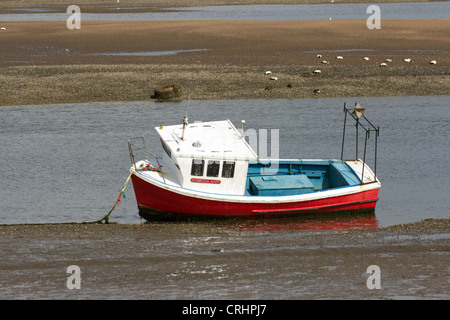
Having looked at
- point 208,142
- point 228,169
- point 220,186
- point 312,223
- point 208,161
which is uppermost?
point 208,142

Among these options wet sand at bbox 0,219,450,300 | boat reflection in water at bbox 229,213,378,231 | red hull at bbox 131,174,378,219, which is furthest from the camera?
red hull at bbox 131,174,378,219

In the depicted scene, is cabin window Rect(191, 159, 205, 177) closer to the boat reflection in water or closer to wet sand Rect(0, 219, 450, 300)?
wet sand Rect(0, 219, 450, 300)

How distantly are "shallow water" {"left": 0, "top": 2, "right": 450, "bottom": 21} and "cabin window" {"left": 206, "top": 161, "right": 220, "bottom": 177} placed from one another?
194 ft

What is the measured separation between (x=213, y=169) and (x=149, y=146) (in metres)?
10.5

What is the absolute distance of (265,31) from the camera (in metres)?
67.0

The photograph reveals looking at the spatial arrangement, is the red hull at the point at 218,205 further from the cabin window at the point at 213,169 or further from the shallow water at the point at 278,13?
the shallow water at the point at 278,13

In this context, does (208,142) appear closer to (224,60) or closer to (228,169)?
(228,169)

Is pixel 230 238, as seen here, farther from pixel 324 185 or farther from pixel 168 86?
pixel 168 86

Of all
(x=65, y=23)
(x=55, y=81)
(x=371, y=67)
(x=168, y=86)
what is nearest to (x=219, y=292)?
(x=168, y=86)

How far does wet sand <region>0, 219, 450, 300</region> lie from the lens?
1609 cm

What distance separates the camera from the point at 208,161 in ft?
74.3

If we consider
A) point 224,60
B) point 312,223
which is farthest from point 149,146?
point 224,60

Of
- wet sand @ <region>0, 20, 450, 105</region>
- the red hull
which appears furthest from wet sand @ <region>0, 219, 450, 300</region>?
wet sand @ <region>0, 20, 450, 105</region>

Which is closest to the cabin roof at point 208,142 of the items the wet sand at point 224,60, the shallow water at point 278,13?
the wet sand at point 224,60
